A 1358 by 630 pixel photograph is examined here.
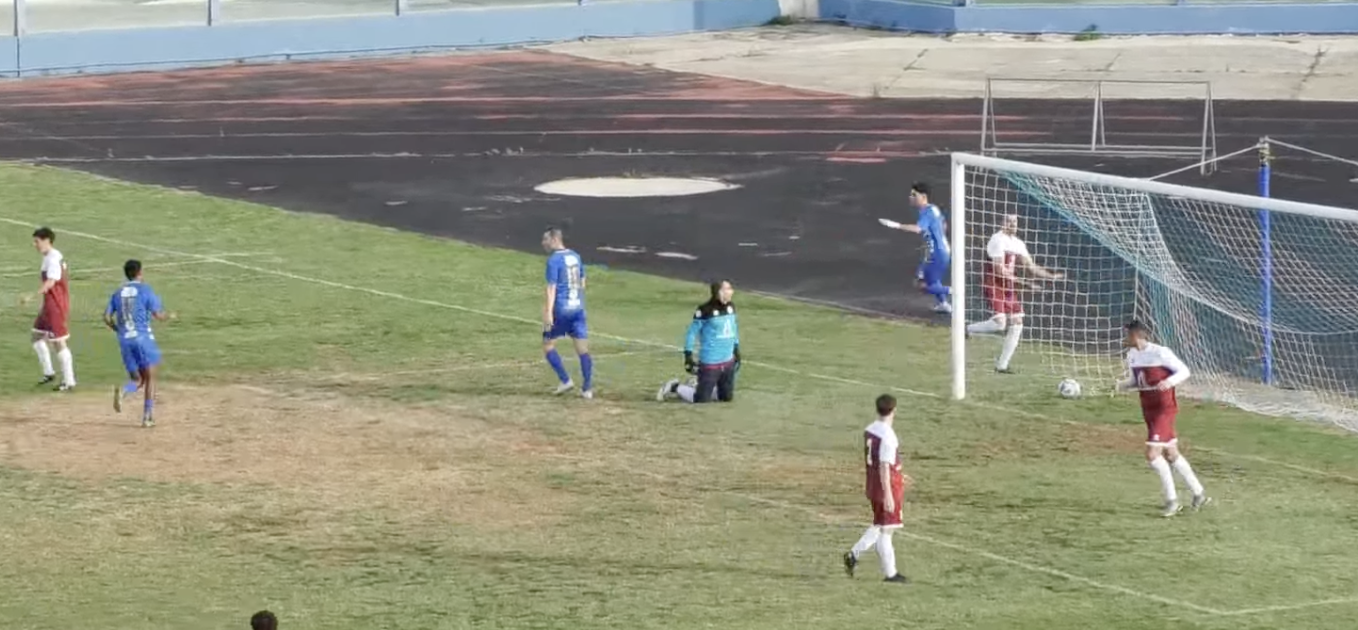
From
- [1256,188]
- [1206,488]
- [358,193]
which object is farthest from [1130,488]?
[358,193]

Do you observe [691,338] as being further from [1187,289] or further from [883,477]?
[1187,289]

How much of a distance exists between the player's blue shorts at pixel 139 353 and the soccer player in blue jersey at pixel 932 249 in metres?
9.35

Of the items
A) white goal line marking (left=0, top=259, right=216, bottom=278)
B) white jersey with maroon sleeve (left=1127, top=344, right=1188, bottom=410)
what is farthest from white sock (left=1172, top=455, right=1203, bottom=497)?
white goal line marking (left=0, top=259, right=216, bottom=278)

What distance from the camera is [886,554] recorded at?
17.6 meters

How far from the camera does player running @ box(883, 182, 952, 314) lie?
28000 millimetres

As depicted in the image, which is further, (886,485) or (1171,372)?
(1171,372)

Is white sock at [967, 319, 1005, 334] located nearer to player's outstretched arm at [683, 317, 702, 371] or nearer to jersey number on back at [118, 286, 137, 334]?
player's outstretched arm at [683, 317, 702, 371]

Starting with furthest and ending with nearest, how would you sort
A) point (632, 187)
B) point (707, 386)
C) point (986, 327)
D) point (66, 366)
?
point (632, 187)
point (986, 327)
point (66, 366)
point (707, 386)

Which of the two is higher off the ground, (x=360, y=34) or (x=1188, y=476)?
(x=360, y=34)

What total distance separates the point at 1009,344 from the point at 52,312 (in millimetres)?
9769

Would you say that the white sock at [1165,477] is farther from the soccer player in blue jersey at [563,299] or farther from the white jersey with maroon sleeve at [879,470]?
the soccer player in blue jersey at [563,299]

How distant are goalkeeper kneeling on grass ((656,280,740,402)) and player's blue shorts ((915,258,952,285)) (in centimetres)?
498

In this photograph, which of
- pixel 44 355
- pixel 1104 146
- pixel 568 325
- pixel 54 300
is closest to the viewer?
pixel 568 325

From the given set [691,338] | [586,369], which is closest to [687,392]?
[691,338]
